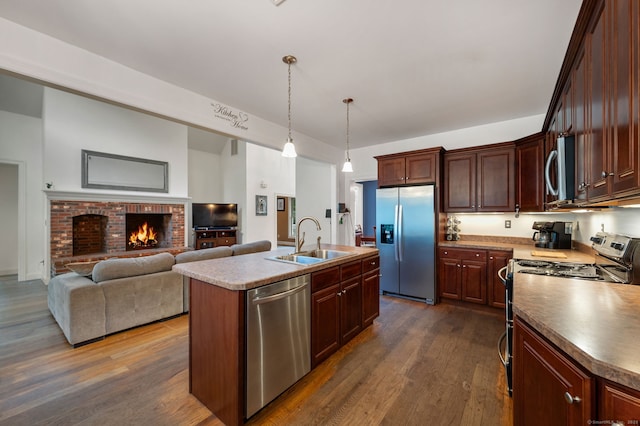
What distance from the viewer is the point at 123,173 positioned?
221 inches

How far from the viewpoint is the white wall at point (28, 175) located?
199 inches

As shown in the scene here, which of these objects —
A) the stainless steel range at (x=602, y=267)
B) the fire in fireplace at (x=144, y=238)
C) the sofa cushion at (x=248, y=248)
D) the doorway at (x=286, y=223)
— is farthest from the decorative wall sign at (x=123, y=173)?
the stainless steel range at (x=602, y=267)

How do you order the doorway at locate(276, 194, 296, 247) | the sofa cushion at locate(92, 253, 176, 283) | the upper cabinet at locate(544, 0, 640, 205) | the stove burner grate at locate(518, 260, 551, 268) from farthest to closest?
the doorway at locate(276, 194, 296, 247), the sofa cushion at locate(92, 253, 176, 283), the stove burner grate at locate(518, 260, 551, 268), the upper cabinet at locate(544, 0, 640, 205)

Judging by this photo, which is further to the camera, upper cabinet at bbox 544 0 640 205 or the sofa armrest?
the sofa armrest

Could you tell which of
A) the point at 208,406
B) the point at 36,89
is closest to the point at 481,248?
the point at 208,406

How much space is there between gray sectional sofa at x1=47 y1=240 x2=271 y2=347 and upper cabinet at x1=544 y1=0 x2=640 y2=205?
349 cm

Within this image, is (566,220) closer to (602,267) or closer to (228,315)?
(602,267)

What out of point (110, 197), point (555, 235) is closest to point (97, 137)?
point (110, 197)

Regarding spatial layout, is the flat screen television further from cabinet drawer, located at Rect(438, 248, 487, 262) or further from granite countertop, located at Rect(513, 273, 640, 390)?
granite countertop, located at Rect(513, 273, 640, 390)

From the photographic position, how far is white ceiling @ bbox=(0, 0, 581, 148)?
1.85 metres

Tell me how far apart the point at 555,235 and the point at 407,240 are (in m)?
1.74

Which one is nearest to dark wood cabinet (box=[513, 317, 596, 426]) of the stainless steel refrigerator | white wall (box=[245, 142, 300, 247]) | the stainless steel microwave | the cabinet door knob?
the cabinet door knob

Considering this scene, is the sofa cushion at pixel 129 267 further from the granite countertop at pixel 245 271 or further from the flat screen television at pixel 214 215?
the flat screen television at pixel 214 215

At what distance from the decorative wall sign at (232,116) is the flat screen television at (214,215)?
14.3ft
